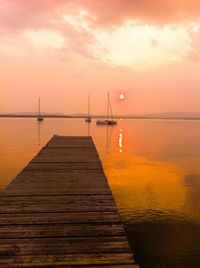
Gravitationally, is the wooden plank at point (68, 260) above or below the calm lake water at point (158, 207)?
above

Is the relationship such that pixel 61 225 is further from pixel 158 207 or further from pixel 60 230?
pixel 158 207

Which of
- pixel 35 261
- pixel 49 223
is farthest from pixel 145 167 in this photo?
pixel 35 261

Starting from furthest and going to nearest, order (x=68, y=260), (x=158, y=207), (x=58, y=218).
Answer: (x=158, y=207) → (x=58, y=218) → (x=68, y=260)

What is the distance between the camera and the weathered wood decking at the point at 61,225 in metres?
6.93

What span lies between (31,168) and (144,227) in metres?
7.92

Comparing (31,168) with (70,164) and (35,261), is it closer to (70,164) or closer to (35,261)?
(70,164)

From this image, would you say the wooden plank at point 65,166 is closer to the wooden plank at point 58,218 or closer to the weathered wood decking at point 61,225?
the weathered wood decking at point 61,225

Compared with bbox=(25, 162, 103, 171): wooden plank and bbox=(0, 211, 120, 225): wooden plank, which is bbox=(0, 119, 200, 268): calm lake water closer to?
bbox=(25, 162, 103, 171): wooden plank

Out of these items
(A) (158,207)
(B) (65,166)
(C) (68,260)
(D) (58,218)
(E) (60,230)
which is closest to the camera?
(C) (68,260)

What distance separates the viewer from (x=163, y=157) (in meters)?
41.0

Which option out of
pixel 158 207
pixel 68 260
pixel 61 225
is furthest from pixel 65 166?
pixel 68 260

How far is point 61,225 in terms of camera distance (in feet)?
29.4

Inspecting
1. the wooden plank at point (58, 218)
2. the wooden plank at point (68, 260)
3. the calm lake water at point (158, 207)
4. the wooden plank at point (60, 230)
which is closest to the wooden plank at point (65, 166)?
the calm lake water at point (158, 207)

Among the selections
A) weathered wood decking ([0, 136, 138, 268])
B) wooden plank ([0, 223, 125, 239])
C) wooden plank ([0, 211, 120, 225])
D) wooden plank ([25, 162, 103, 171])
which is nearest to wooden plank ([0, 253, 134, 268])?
weathered wood decking ([0, 136, 138, 268])
